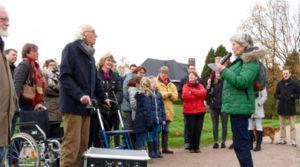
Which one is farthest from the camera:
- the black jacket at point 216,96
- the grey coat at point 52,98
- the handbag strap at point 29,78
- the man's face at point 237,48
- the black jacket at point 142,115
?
the black jacket at point 216,96

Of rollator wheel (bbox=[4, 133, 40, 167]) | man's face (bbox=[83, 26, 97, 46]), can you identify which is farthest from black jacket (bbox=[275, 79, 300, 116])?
rollator wheel (bbox=[4, 133, 40, 167])

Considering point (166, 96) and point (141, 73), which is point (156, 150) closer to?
point (166, 96)

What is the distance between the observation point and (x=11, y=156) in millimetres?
7906

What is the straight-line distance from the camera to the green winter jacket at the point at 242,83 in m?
6.81

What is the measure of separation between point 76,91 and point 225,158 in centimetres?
467

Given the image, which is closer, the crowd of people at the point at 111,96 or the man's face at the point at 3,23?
the man's face at the point at 3,23

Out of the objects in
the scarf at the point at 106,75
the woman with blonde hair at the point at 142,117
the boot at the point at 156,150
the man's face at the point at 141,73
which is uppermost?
the man's face at the point at 141,73

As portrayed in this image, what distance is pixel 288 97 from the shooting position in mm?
13258

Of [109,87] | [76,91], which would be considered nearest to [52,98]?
[109,87]

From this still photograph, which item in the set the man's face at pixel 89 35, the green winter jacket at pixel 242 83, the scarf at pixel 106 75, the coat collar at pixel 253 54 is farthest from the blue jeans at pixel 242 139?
the scarf at pixel 106 75

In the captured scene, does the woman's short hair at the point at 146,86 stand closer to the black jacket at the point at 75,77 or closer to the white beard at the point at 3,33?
the black jacket at the point at 75,77

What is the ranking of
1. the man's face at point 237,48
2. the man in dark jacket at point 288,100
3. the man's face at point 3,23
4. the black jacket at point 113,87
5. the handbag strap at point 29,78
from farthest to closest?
the man in dark jacket at point 288,100 < the black jacket at point 113,87 < the handbag strap at point 29,78 < the man's face at point 237,48 < the man's face at point 3,23

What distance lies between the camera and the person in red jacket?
11766 mm

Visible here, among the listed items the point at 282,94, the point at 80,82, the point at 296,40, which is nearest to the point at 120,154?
the point at 80,82
